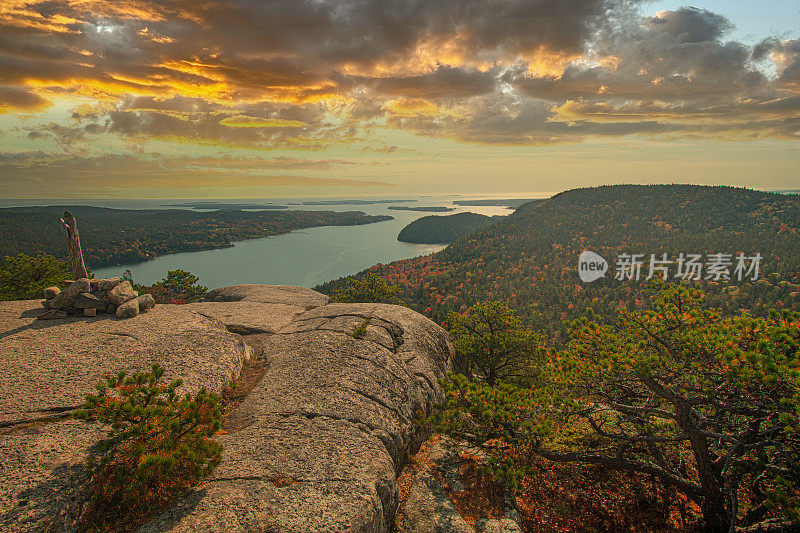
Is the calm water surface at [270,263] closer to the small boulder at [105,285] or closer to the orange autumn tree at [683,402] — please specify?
the small boulder at [105,285]

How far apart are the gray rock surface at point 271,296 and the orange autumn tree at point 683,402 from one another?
14195 millimetres

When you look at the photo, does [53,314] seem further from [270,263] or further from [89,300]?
[270,263]

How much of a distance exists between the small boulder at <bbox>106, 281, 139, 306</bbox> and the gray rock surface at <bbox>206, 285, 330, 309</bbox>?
26.5ft

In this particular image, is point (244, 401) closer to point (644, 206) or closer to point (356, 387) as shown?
point (356, 387)

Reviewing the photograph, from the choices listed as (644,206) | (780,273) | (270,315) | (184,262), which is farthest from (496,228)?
(270,315)

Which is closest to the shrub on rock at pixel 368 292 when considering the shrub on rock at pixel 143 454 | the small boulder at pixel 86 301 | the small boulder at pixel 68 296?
the small boulder at pixel 86 301

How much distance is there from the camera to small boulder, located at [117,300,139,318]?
13680mm

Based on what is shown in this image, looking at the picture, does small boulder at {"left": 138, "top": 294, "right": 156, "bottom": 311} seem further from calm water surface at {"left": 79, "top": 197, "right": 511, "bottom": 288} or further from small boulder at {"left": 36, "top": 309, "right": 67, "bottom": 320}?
calm water surface at {"left": 79, "top": 197, "right": 511, "bottom": 288}

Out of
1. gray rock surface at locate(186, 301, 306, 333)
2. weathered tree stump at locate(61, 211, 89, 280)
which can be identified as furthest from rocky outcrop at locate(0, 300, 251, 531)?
weathered tree stump at locate(61, 211, 89, 280)

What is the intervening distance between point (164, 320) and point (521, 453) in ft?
48.1

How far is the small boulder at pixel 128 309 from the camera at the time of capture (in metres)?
13.7

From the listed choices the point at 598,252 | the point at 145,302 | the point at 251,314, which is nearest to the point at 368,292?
the point at 251,314

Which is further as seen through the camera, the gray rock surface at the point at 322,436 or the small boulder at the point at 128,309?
the small boulder at the point at 128,309

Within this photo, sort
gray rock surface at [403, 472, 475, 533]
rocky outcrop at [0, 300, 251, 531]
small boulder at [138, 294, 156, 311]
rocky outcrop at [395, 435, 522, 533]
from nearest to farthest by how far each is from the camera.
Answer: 1. rocky outcrop at [0, 300, 251, 531]
2. gray rock surface at [403, 472, 475, 533]
3. rocky outcrop at [395, 435, 522, 533]
4. small boulder at [138, 294, 156, 311]
